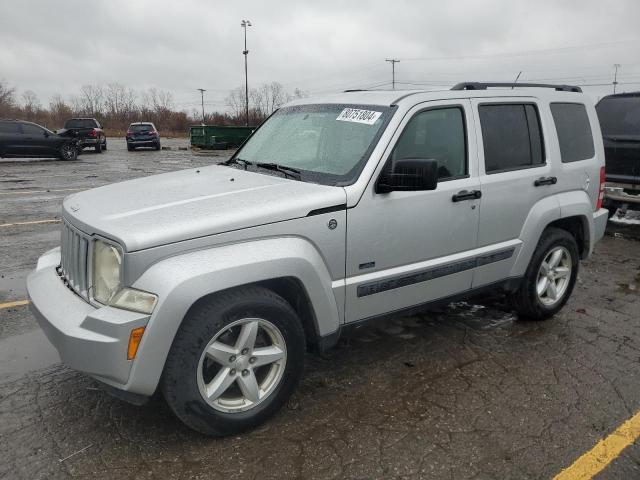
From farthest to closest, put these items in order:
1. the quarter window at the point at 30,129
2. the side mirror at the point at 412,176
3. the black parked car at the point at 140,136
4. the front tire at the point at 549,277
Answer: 1. the black parked car at the point at 140,136
2. the quarter window at the point at 30,129
3. the front tire at the point at 549,277
4. the side mirror at the point at 412,176

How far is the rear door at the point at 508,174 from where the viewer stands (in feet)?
12.6

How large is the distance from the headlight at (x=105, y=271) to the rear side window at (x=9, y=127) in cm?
2150

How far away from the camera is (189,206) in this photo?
286 centimetres

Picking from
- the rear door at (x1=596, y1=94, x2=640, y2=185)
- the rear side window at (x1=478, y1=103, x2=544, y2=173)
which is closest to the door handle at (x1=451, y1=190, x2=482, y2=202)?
the rear side window at (x1=478, y1=103, x2=544, y2=173)

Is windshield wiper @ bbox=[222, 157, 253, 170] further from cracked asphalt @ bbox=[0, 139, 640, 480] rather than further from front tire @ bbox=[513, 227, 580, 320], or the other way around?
front tire @ bbox=[513, 227, 580, 320]

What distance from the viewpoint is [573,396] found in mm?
3361

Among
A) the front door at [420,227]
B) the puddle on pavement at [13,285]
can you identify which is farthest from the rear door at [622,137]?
the puddle on pavement at [13,285]

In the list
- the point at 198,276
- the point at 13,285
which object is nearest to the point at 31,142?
the point at 13,285

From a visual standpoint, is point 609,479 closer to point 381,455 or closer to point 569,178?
point 381,455

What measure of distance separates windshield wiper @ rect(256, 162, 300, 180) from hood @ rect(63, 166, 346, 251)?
0.07 meters

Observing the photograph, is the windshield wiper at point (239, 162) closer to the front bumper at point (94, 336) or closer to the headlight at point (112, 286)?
the headlight at point (112, 286)

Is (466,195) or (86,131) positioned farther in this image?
(86,131)

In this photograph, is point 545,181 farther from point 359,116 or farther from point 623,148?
point 623,148

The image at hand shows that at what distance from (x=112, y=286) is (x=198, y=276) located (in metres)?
0.45
